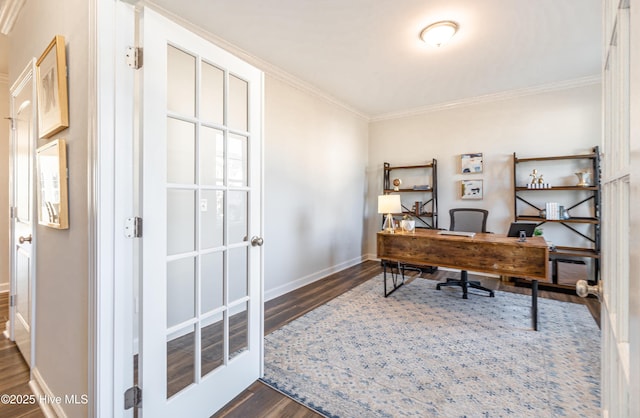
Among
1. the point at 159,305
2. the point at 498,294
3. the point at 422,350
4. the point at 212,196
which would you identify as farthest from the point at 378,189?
the point at 159,305

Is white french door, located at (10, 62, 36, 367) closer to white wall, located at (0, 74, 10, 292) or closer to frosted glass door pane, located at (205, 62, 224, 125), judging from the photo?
frosted glass door pane, located at (205, 62, 224, 125)

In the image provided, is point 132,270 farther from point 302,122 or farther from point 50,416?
point 302,122

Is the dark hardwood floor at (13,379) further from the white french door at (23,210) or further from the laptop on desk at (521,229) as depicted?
the laptop on desk at (521,229)

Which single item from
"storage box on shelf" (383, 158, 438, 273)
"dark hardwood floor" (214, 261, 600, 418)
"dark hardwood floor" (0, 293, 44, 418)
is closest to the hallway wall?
"dark hardwood floor" (0, 293, 44, 418)

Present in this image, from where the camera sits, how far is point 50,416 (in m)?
1.54

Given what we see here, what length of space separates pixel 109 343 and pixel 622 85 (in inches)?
72.5

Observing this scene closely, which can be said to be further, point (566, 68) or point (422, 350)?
point (566, 68)

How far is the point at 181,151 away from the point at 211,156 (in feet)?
0.52

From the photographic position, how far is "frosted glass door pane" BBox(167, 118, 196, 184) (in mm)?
1438

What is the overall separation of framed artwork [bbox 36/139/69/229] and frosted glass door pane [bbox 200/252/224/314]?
69cm

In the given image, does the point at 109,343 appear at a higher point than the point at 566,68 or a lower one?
lower

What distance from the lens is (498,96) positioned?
434 centimetres

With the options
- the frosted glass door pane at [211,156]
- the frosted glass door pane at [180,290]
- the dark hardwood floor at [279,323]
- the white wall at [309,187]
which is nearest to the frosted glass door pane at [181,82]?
the frosted glass door pane at [211,156]

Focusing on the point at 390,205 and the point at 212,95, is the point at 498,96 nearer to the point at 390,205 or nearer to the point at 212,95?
the point at 390,205
